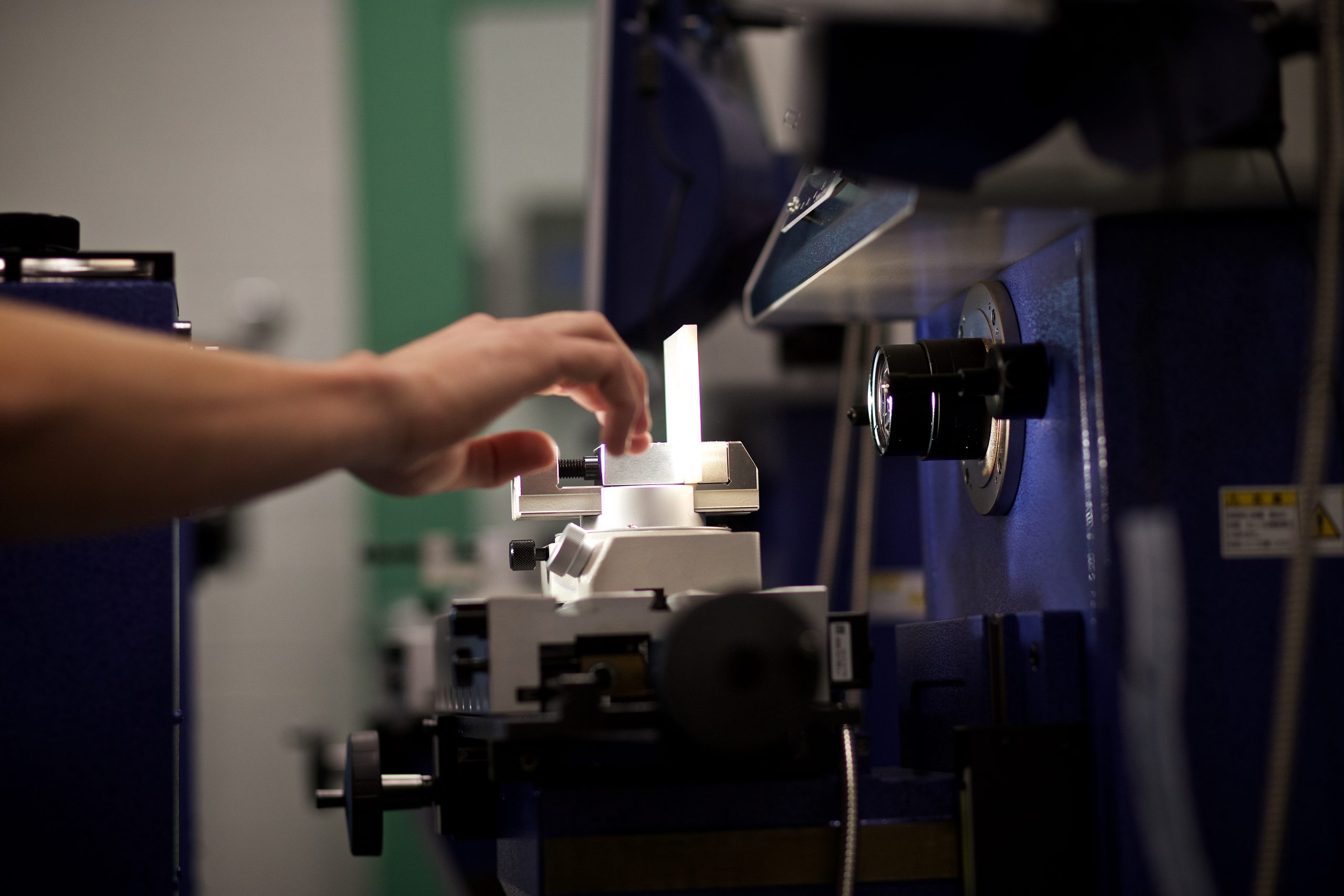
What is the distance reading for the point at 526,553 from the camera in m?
0.93

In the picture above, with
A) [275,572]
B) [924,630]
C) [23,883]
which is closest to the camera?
[23,883]

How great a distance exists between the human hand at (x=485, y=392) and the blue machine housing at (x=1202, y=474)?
308mm

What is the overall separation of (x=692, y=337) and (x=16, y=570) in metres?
0.50

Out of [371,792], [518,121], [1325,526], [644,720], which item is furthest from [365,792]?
[518,121]

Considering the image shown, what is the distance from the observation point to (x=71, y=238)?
0.90 m

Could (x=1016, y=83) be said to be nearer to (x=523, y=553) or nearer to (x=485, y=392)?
(x=485, y=392)

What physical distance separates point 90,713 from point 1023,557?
2.26 feet

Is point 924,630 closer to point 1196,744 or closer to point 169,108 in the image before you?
point 1196,744

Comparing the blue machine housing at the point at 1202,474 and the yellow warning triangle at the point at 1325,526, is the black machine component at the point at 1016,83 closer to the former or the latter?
the blue machine housing at the point at 1202,474

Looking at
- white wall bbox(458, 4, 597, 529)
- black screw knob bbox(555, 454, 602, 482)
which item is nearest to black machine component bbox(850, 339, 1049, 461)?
black screw knob bbox(555, 454, 602, 482)

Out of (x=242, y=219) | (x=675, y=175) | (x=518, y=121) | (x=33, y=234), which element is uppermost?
(x=518, y=121)

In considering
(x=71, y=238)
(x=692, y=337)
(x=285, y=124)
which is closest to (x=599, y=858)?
(x=692, y=337)

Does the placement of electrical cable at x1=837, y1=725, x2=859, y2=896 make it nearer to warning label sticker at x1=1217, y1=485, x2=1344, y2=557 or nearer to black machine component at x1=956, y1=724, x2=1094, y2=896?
black machine component at x1=956, y1=724, x2=1094, y2=896

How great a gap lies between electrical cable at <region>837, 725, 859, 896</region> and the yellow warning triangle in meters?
0.33
